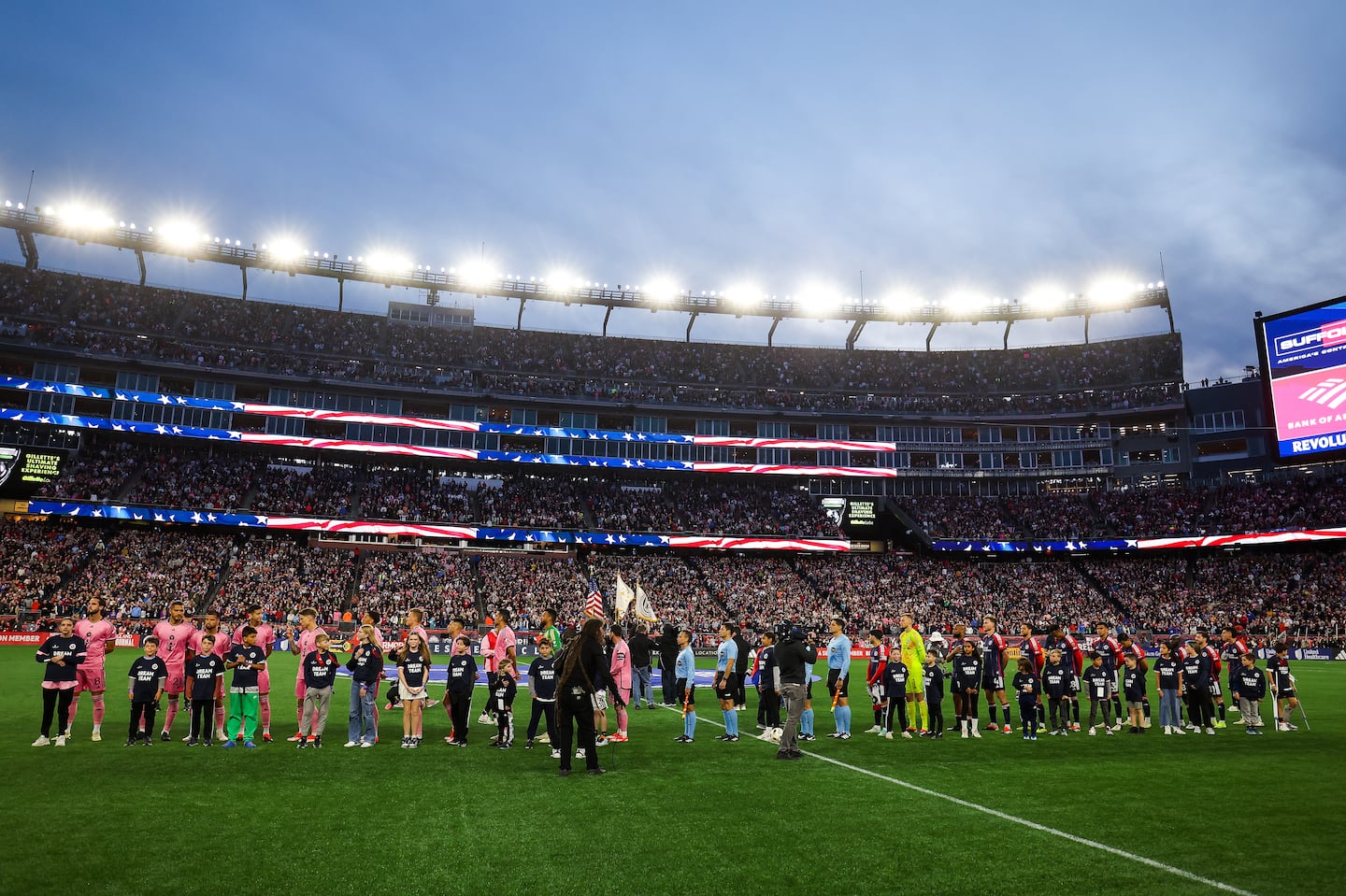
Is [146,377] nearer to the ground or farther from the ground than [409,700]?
farther from the ground

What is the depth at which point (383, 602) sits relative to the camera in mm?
43219

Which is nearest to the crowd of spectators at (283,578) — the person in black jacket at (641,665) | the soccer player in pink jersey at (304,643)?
the person in black jacket at (641,665)

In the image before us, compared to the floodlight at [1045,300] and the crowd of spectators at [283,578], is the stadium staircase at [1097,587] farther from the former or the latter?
the crowd of spectators at [283,578]

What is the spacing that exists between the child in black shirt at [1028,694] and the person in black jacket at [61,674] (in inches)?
654

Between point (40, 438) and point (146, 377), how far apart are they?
22.3 ft

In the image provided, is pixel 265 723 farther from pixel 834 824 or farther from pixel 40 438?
pixel 40 438

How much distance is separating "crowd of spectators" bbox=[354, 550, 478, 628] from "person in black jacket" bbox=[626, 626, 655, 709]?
2342cm

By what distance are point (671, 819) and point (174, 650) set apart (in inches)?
399

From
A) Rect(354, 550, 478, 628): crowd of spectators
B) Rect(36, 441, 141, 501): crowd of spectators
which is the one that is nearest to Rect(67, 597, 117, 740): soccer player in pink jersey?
Rect(354, 550, 478, 628): crowd of spectators

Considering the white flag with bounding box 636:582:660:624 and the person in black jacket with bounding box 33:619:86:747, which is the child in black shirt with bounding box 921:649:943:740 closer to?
the white flag with bounding box 636:582:660:624

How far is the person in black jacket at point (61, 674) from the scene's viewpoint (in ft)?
41.7

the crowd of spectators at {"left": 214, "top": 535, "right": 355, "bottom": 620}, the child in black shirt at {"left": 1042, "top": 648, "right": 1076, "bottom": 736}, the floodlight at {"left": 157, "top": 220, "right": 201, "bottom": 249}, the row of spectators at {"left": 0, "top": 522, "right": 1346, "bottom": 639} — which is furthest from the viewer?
the floodlight at {"left": 157, "top": 220, "right": 201, "bottom": 249}

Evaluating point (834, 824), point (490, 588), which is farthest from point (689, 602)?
point (834, 824)

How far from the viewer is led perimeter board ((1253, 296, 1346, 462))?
95.2 feet
